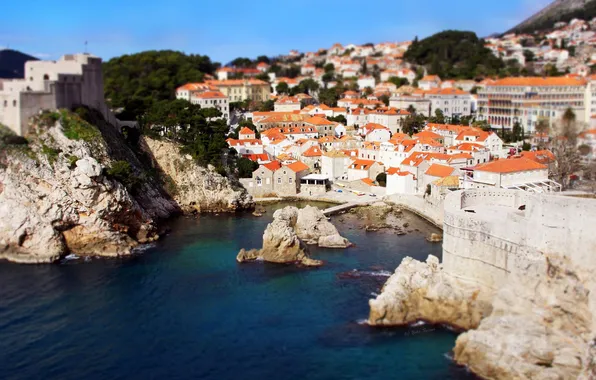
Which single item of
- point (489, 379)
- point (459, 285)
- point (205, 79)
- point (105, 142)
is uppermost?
point (205, 79)

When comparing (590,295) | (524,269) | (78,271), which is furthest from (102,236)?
(590,295)

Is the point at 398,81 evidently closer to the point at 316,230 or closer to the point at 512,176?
the point at 512,176

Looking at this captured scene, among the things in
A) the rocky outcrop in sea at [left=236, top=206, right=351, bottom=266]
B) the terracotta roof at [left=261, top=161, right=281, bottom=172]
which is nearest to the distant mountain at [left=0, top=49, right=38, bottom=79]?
the terracotta roof at [left=261, top=161, right=281, bottom=172]

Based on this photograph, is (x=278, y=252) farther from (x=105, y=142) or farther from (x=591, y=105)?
(x=591, y=105)

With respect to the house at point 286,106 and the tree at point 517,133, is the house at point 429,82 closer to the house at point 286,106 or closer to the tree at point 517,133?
the house at point 286,106

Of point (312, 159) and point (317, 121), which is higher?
point (317, 121)

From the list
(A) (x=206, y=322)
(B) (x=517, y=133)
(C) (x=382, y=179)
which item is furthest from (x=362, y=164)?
(A) (x=206, y=322)

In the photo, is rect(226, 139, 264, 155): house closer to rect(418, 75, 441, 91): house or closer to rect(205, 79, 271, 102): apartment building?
rect(205, 79, 271, 102): apartment building
